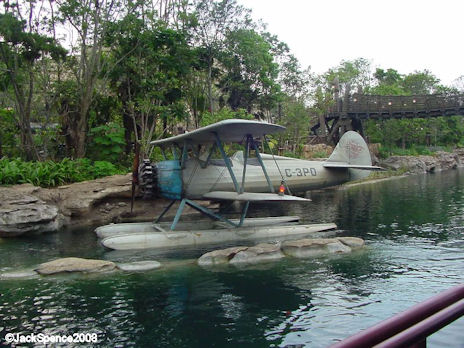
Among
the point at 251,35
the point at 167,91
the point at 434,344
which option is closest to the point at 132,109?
the point at 167,91

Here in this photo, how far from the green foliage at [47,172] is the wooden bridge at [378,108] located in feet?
94.2

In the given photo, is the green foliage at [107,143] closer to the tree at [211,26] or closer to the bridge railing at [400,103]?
the tree at [211,26]

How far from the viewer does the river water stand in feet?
18.6

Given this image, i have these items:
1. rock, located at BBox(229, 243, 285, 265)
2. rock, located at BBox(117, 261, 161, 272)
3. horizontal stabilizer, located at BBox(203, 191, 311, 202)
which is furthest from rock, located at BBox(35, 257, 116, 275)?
horizontal stabilizer, located at BBox(203, 191, 311, 202)

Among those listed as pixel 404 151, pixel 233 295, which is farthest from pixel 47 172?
pixel 404 151

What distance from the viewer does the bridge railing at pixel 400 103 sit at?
38719 millimetres

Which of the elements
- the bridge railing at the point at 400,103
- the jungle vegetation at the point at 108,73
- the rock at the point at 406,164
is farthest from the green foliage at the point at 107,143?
the rock at the point at 406,164

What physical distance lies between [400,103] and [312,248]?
35.0 metres

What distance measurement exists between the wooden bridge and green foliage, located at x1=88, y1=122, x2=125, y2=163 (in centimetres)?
2590

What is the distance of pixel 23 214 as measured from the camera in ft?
40.5

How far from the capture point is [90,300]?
22.8 feet

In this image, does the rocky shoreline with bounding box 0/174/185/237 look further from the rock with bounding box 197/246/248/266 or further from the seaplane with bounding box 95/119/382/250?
the rock with bounding box 197/246/248/266

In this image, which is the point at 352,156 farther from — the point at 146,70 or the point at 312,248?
the point at 146,70

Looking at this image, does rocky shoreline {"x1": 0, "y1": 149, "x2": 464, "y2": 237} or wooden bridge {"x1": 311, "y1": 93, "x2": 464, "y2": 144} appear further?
wooden bridge {"x1": 311, "y1": 93, "x2": 464, "y2": 144}
